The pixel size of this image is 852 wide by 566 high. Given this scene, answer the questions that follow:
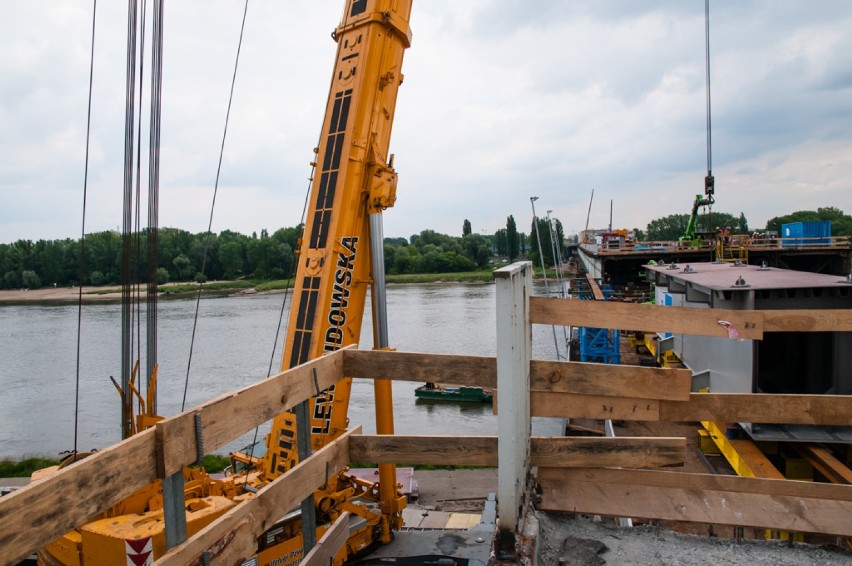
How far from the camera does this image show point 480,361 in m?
3.55

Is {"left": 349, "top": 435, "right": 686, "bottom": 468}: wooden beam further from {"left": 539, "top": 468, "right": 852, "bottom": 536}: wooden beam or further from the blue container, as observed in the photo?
the blue container

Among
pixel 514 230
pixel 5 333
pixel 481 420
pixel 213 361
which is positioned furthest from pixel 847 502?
pixel 514 230

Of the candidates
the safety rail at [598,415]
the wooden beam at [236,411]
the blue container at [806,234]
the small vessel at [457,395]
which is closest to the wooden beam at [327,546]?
the safety rail at [598,415]

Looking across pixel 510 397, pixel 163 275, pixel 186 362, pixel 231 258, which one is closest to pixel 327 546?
pixel 510 397

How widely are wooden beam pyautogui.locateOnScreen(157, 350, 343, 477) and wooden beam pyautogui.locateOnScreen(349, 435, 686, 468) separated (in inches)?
24.3

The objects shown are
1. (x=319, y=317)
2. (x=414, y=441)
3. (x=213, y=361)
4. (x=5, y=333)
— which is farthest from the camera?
(x=5, y=333)

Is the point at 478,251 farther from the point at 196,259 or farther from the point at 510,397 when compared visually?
the point at 510,397

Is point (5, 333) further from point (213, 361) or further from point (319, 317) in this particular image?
point (319, 317)

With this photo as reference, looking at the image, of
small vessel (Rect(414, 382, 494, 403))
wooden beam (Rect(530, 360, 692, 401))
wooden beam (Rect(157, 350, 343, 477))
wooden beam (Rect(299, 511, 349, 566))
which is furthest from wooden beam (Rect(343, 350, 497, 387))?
small vessel (Rect(414, 382, 494, 403))

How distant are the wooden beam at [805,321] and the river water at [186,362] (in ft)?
25.7

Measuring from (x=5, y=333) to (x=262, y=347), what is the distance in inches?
1084

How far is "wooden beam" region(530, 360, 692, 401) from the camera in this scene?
141 inches

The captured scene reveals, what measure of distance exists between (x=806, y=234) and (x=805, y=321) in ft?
124

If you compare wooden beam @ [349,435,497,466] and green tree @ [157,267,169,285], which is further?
green tree @ [157,267,169,285]
